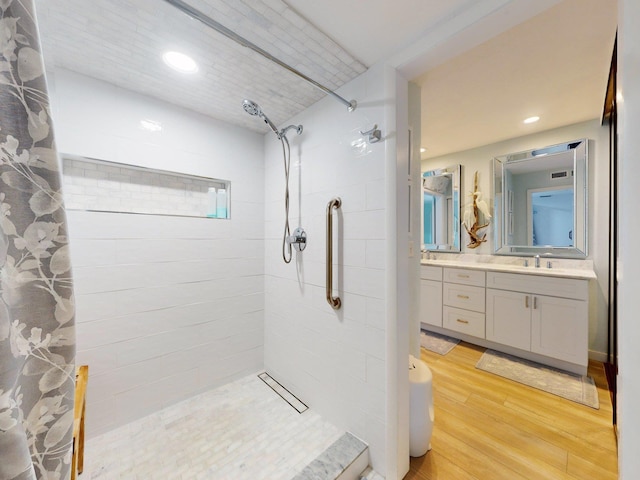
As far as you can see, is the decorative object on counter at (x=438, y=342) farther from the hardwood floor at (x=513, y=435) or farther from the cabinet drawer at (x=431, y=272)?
the cabinet drawer at (x=431, y=272)

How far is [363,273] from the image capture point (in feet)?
4.79

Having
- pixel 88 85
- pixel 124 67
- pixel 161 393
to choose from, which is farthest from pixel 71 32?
pixel 161 393

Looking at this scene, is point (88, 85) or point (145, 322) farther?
point (145, 322)

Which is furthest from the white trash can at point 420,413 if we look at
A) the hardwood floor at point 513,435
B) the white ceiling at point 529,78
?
the white ceiling at point 529,78

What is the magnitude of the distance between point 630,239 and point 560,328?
223 centimetres

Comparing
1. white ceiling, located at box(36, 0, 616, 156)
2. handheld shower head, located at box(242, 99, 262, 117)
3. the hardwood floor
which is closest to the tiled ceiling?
white ceiling, located at box(36, 0, 616, 156)

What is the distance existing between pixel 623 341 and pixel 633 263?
0.24m

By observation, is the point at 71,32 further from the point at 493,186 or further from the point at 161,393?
the point at 493,186

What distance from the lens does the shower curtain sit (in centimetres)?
52

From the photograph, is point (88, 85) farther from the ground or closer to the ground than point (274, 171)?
farther from the ground

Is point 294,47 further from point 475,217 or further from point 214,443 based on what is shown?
point 475,217

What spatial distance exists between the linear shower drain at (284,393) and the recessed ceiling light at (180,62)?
223cm

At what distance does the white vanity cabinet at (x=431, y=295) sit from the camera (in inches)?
124

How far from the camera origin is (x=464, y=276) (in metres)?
2.92
